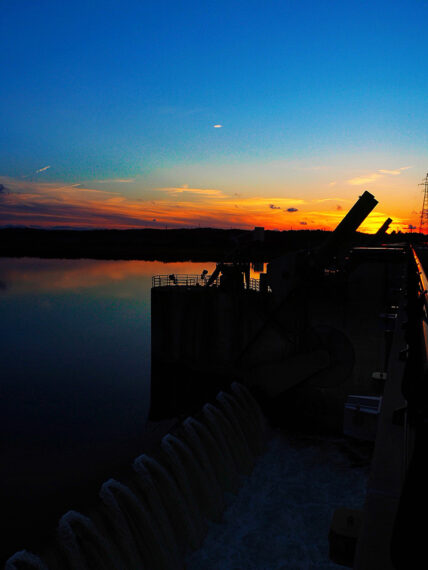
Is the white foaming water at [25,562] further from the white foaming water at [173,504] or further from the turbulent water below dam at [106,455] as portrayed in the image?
the turbulent water below dam at [106,455]

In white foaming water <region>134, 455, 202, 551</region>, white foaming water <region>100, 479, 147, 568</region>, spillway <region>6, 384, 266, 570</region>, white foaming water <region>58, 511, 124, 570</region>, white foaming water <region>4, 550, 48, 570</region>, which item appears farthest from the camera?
white foaming water <region>134, 455, 202, 551</region>

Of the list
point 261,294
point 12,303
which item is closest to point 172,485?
point 261,294

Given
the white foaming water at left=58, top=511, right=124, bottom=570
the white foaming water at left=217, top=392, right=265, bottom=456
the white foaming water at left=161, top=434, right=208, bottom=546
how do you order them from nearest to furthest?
the white foaming water at left=58, top=511, right=124, bottom=570 → the white foaming water at left=161, top=434, right=208, bottom=546 → the white foaming water at left=217, top=392, right=265, bottom=456

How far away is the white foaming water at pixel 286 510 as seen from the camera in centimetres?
1502

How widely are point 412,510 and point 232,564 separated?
16410 mm

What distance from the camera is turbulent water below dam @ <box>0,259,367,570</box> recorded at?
16125 mm

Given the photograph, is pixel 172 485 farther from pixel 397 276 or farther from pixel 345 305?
pixel 397 276

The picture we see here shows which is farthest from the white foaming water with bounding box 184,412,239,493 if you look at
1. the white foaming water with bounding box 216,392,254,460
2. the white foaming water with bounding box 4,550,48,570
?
the white foaming water with bounding box 4,550,48,570

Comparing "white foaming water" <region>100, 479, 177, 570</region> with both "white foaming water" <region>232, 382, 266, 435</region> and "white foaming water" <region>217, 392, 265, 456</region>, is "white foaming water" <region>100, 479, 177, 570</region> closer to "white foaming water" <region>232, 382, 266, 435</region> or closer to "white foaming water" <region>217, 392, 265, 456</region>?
"white foaming water" <region>217, 392, 265, 456</region>

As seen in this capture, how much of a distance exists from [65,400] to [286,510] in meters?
26.6

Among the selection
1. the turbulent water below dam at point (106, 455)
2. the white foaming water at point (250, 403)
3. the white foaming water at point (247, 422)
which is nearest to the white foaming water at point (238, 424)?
the white foaming water at point (247, 422)

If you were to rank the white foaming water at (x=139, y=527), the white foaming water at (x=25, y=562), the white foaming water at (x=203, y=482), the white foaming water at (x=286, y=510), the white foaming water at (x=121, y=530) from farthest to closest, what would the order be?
the white foaming water at (x=203, y=482), the white foaming water at (x=286, y=510), the white foaming water at (x=139, y=527), the white foaming water at (x=121, y=530), the white foaming water at (x=25, y=562)

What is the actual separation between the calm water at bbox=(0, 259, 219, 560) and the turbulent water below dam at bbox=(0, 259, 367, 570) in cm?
10

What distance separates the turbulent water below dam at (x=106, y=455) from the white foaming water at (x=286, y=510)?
0.05 meters
